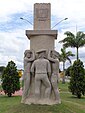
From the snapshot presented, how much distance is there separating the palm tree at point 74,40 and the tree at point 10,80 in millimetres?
20699

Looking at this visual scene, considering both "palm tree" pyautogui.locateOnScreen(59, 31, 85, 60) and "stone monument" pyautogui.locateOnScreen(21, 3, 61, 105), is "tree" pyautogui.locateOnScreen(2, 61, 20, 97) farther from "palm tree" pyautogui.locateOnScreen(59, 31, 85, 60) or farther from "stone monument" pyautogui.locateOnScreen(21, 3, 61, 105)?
"palm tree" pyautogui.locateOnScreen(59, 31, 85, 60)

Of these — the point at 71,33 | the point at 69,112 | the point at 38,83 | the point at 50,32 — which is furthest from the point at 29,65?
the point at 71,33

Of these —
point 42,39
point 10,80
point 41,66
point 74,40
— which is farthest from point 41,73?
point 74,40

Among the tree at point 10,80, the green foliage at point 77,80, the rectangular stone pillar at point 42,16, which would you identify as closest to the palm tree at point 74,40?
the green foliage at point 77,80

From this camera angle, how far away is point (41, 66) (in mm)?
11672

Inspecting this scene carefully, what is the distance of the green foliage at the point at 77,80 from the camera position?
74.2 ft

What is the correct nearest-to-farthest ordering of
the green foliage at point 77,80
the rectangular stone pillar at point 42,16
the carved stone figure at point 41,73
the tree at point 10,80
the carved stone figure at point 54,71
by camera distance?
the carved stone figure at point 41,73 < the carved stone figure at point 54,71 < the rectangular stone pillar at point 42,16 < the green foliage at point 77,80 < the tree at point 10,80

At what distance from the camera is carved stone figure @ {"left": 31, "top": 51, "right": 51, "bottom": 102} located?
1166 cm

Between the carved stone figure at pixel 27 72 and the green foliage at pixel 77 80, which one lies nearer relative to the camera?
the carved stone figure at pixel 27 72

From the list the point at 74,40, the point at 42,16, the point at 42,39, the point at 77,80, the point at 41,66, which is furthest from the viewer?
the point at 74,40

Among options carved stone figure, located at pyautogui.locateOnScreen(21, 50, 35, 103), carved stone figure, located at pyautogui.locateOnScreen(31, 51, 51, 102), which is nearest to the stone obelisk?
carved stone figure, located at pyautogui.locateOnScreen(21, 50, 35, 103)

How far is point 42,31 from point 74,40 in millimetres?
31402

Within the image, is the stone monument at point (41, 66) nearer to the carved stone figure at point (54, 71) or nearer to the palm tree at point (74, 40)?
the carved stone figure at point (54, 71)

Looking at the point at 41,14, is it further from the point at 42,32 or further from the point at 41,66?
the point at 41,66
